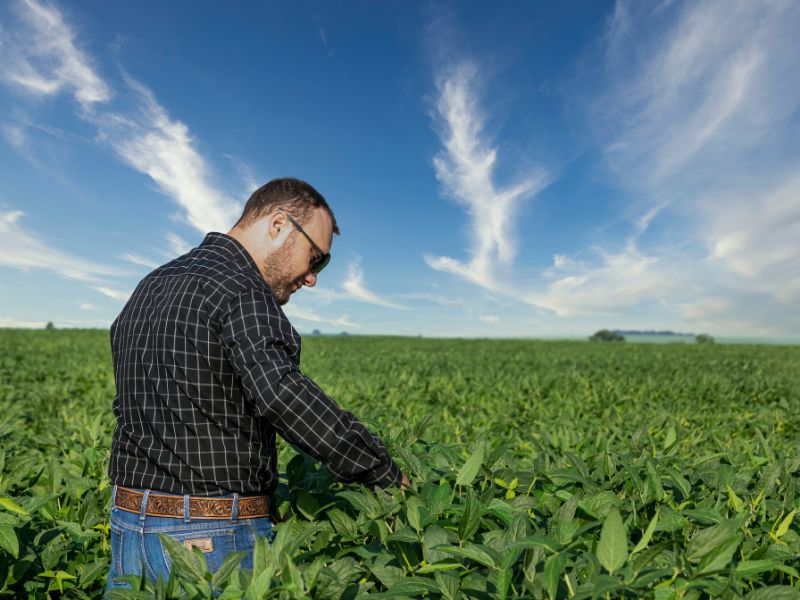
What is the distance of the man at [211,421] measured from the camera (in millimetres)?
2047

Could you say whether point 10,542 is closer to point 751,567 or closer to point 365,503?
point 365,503

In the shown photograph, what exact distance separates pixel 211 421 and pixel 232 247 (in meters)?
0.78

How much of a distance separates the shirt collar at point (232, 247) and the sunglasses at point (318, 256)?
10.0 inches

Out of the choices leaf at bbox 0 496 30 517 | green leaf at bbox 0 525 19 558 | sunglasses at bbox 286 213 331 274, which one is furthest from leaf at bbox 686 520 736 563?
leaf at bbox 0 496 30 517

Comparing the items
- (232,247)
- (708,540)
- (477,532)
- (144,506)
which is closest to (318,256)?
(232,247)

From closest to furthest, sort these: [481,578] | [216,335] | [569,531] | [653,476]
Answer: [481,578] → [569,531] → [653,476] → [216,335]

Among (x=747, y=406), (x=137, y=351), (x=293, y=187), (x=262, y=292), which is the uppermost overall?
(x=293, y=187)

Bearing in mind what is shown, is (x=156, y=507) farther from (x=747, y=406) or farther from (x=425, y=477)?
(x=747, y=406)

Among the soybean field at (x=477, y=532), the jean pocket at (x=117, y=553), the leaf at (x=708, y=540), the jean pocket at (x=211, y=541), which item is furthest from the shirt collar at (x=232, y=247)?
the leaf at (x=708, y=540)

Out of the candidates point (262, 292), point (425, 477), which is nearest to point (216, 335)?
point (262, 292)

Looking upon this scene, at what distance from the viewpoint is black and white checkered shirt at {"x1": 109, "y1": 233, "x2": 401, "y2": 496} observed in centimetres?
203

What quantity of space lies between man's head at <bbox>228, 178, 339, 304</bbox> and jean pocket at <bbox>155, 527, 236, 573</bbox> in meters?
1.09

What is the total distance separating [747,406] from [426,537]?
1012 centimetres

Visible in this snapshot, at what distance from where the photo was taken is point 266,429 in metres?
2.31
